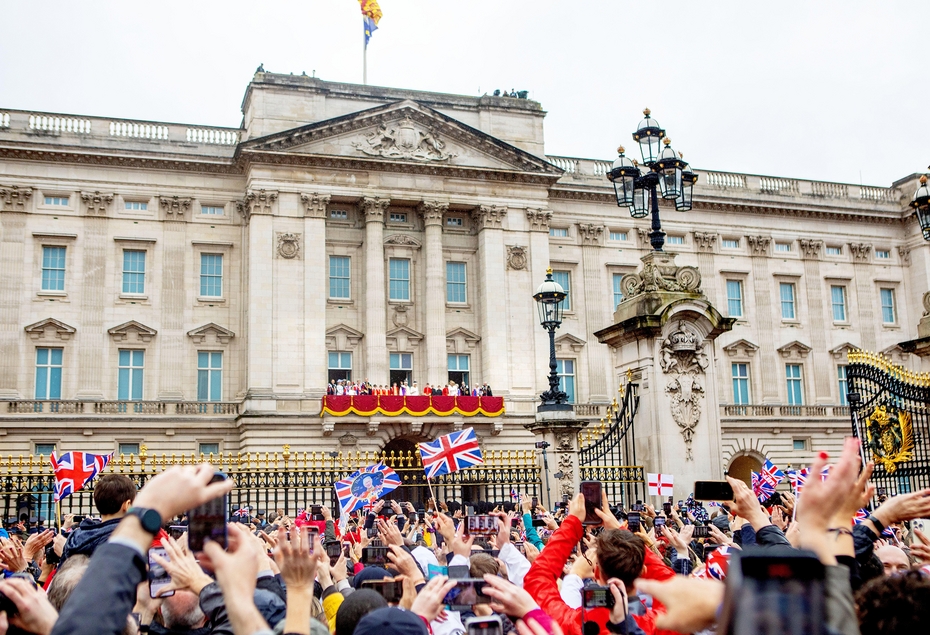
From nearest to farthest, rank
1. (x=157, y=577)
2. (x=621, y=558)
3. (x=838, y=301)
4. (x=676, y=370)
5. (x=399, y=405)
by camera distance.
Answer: (x=157, y=577)
(x=621, y=558)
(x=676, y=370)
(x=399, y=405)
(x=838, y=301)

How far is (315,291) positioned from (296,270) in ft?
4.18

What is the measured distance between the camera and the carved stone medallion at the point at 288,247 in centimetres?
4369

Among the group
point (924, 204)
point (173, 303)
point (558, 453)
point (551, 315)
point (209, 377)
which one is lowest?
point (558, 453)

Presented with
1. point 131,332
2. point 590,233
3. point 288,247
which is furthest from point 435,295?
point 131,332

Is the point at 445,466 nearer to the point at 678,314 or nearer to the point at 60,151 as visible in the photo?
the point at 678,314

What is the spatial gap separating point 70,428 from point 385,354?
14.0 m

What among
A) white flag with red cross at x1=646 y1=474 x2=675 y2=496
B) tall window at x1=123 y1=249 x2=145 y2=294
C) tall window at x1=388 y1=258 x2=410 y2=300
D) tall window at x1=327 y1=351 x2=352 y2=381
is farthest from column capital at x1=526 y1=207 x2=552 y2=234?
white flag with red cross at x1=646 y1=474 x2=675 y2=496

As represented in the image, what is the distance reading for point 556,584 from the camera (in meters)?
5.70

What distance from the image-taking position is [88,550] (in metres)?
6.53

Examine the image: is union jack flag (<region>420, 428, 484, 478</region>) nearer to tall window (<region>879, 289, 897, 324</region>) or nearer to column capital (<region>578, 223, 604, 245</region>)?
column capital (<region>578, 223, 604, 245</region>)

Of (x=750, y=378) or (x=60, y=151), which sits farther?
(x=750, y=378)

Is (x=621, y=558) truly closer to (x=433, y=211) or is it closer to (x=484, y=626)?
(x=484, y=626)

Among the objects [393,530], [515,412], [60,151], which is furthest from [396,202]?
[393,530]

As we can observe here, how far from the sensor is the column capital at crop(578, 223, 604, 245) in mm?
50750
